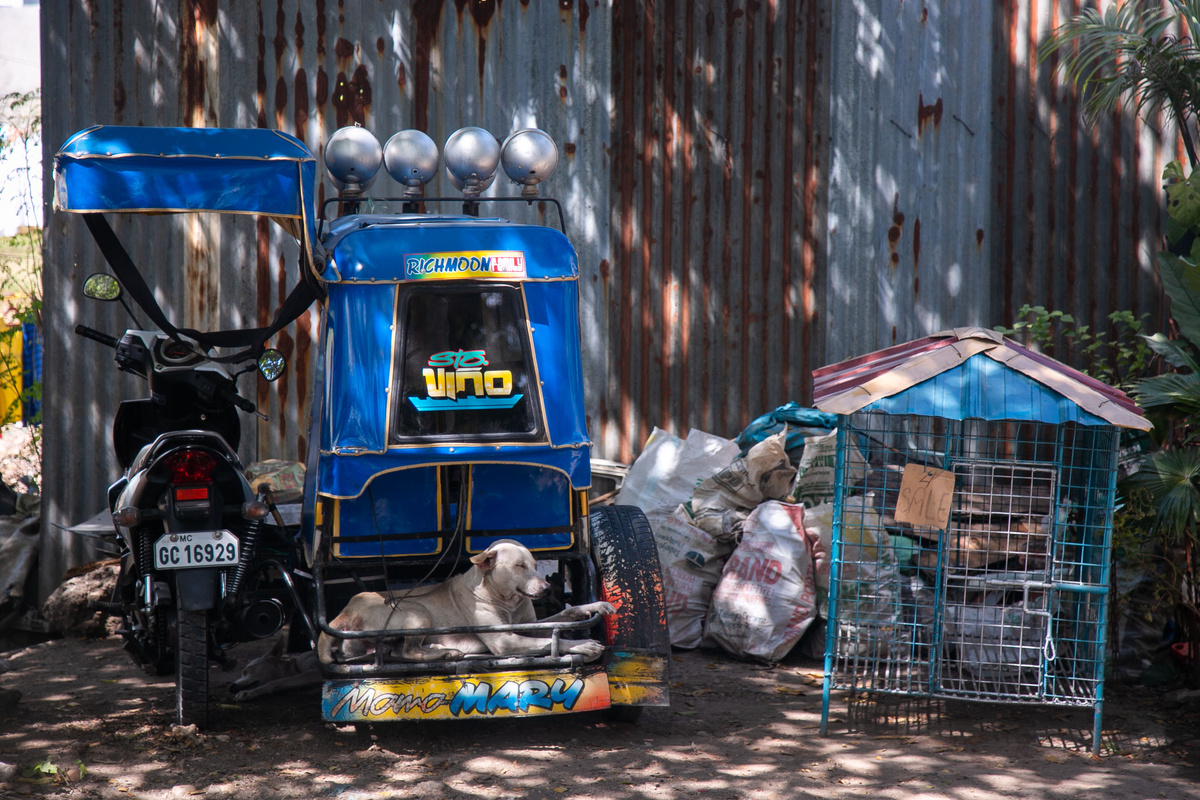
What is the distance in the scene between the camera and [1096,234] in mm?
7238

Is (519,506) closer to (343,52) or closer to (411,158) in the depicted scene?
(411,158)

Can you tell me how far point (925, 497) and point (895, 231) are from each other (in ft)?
9.82

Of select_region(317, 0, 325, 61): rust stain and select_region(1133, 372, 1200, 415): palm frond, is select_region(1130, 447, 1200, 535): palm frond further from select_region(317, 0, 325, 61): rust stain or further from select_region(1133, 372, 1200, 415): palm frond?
select_region(317, 0, 325, 61): rust stain

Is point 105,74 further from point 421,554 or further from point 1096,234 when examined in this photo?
point 1096,234

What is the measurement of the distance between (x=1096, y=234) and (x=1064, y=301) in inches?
19.7

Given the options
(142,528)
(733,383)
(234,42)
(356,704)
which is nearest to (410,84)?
(234,42)

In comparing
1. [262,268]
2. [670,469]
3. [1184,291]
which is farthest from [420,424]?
[1184,291]

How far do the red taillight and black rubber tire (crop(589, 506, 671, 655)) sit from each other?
5.86 ft

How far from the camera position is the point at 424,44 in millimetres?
7223

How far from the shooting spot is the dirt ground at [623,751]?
13.6 feet

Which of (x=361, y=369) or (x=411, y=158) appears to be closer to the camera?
(x=361, y=369)

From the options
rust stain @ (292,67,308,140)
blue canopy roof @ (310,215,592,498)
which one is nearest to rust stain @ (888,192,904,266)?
blue canopy roof @ (310,215,592,498)

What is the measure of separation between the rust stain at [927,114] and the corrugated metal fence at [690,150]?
0.01m

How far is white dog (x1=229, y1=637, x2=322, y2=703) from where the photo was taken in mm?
5121
